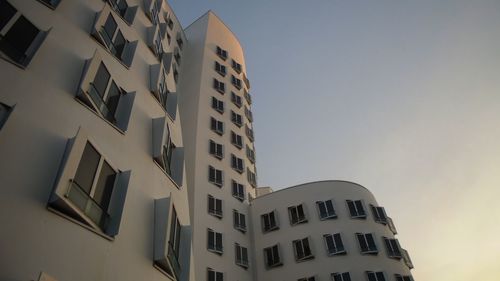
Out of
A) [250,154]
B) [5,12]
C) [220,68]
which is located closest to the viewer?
→ [5,12]

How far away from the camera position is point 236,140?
33.0 meters

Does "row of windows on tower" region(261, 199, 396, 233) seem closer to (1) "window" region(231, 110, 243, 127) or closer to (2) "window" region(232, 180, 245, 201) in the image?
(2) "window" region(232, 180, 245, 201)

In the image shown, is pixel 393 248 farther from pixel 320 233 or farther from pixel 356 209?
pixel 320 233

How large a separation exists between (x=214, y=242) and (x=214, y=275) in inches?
95.6

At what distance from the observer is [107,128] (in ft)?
34.1

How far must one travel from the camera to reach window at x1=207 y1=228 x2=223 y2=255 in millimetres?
23156

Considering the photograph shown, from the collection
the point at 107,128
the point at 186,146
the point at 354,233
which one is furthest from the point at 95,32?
the point at 354,233

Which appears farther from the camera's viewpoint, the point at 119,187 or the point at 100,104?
the point at 100,104

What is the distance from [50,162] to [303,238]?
21893mm

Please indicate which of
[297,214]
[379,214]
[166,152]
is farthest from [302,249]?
[166,152]

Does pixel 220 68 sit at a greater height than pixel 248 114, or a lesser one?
greater

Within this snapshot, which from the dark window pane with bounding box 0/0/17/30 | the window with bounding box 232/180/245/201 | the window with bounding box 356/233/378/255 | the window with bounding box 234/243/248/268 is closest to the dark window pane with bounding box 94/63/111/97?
the dark window pane with bounding box 0/0/17/30

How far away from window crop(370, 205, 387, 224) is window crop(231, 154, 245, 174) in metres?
12.7

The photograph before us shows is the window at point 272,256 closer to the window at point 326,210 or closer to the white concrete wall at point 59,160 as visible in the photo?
the window at point 326,210
